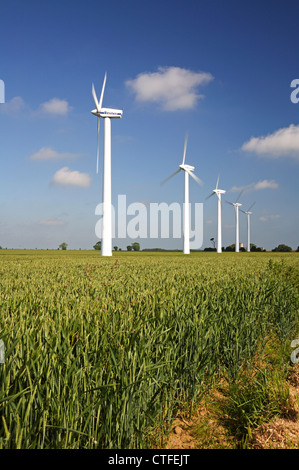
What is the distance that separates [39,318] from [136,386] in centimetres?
190

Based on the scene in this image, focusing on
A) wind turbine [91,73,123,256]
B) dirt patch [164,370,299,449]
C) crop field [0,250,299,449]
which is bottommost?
dirt patch [164,370,299,449]

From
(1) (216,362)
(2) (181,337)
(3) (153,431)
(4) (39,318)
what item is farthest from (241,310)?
(4) (39,318)

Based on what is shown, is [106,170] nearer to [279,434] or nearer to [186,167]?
[186,167]

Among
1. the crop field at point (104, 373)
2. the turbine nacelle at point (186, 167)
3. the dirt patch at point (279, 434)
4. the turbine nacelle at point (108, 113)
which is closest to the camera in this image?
the crop field at point (104, 373)

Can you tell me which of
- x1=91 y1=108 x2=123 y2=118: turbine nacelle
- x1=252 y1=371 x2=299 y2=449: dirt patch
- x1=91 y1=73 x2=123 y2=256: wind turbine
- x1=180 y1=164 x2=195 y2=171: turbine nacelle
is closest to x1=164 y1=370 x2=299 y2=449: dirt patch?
x1=252 y1=371 x2=299 y2=449: dirt patch

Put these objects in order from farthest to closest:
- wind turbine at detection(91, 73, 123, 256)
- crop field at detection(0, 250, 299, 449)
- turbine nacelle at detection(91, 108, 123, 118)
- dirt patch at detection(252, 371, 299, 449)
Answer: turbine nacelle at detection(91, 108, 123, 118), wind turbine at detection(91, 73, 123, 256), dirt patch at detection(252, 371, 299, 449), crop field at detection(0, 250, 299, 449)

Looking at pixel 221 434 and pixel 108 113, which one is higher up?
pixel 108 113

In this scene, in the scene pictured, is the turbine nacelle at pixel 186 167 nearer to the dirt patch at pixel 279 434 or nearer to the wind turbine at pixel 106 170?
the wind turbine at pixel 106 170

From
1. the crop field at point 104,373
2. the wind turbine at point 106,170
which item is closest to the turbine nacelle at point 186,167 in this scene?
the wind turbine at point 106,170

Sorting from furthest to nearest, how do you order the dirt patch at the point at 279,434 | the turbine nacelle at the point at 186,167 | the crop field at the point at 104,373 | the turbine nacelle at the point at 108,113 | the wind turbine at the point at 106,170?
the turbine nacelle at the point at 186,167, the turbine nacelle at the point at 108,113, the wind turbine at the point at 106,170, the dirt patch at the point at 279,434, the crop field at the point at 104,373

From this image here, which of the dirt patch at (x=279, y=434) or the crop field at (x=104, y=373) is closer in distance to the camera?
the crop field at (x=104, y=373)

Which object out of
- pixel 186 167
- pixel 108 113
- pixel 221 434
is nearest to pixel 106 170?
pixel 108 113

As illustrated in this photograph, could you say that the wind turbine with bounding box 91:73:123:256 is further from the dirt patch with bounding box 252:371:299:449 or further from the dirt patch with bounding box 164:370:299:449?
the dirt patch with bounding box 252:371:299:449

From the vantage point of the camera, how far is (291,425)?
4.33 meters
